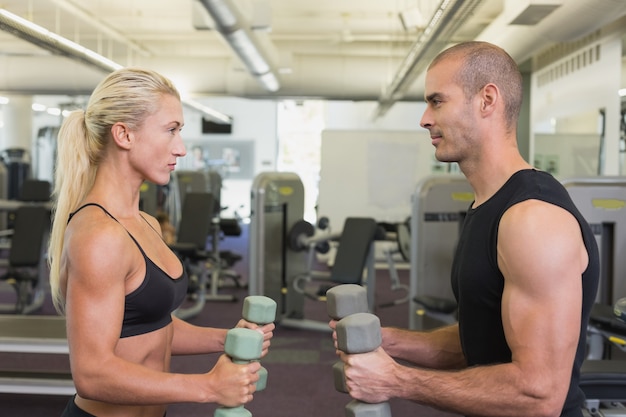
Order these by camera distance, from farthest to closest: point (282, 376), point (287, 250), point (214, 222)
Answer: point (214, 222), point (287, 250), point (282, 376)

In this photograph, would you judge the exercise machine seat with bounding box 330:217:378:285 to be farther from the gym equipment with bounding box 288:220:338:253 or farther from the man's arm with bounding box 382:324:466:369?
the man's arm with bounding box 382:324:466:369

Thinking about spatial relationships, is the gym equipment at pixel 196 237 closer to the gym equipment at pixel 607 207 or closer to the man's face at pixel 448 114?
the gym equipment at pixel 607 207

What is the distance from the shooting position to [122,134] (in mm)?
1527

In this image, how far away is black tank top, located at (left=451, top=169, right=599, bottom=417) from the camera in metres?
1.33

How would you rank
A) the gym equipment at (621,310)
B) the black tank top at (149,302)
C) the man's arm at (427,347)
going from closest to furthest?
the black tank top at (149,302), the man's arm at (427,347), the gym equipment at (621,310)

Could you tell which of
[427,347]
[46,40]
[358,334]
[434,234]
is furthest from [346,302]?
[46,40]

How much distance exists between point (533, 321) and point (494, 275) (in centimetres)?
13

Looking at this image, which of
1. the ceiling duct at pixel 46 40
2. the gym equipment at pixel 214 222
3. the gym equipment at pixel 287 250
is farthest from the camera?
the gym equipment at pixel 214 222

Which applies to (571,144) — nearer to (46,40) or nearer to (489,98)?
(46,40)

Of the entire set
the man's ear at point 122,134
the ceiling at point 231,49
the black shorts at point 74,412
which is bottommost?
the black shorts at point 74,412

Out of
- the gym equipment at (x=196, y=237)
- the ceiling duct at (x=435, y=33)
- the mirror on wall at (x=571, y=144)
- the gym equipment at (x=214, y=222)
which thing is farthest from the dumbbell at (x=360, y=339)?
the mirror on wall at (x=571, y=144)

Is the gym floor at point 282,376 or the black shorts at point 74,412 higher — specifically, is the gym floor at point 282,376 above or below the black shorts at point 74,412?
below

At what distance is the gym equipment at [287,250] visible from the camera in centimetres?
576

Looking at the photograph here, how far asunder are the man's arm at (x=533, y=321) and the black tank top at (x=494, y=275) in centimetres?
3
